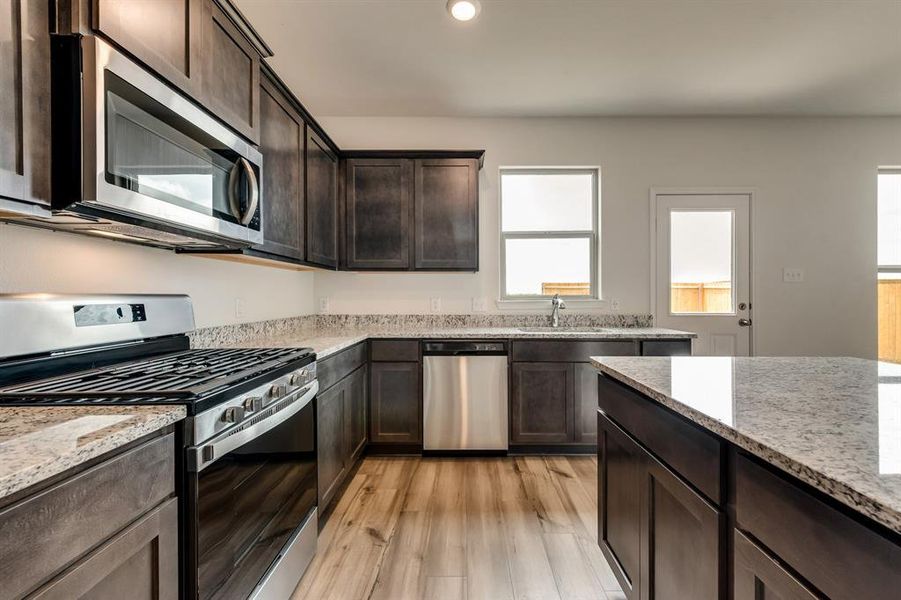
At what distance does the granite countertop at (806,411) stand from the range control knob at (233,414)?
1178 mm

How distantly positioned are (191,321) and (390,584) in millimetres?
1458

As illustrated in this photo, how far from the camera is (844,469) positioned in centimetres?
61

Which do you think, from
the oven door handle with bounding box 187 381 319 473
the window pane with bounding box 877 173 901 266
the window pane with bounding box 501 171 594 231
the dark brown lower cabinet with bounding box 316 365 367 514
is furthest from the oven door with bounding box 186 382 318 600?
the window pane with bounding box 877 173 901 266

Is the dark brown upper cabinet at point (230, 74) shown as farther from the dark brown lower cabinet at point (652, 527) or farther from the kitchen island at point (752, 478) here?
the dark brown lower cabinet at point (652, 527)

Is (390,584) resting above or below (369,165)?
below

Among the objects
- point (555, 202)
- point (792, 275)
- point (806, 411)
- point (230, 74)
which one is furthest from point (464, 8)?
point (792, 275)

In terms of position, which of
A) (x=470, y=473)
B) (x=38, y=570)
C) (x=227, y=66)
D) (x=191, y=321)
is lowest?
(x=470, y=473)

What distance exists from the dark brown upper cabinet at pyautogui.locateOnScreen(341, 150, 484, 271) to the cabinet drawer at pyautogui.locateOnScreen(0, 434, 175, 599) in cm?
251

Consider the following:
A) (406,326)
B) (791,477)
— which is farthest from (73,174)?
(406,326)

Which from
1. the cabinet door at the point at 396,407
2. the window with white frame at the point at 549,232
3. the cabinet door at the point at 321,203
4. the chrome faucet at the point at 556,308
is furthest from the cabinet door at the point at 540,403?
the cabinet door at the point at 321,203

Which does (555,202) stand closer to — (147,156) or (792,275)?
(792,275)

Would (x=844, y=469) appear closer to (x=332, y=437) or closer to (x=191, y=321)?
(x=332, y=437)

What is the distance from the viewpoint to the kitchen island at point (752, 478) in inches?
23.1

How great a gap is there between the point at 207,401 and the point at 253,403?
231mm
